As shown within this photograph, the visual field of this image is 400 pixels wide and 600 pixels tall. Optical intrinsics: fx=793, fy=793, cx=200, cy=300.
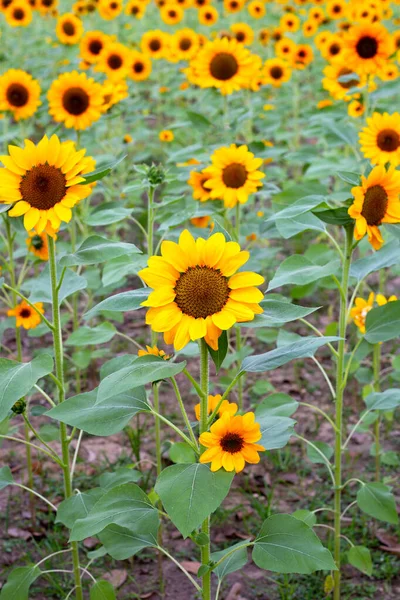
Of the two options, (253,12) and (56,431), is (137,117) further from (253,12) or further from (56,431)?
(253,12)

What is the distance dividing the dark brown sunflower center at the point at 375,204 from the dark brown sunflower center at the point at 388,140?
1.05m

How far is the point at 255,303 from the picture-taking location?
161 cm

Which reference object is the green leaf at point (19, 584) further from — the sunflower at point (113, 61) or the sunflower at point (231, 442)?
the sunflower at point (113, 61)

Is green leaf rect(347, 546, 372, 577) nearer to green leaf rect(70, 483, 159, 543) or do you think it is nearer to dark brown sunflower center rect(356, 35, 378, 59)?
green leaf rect(70, 483, 159, 543)

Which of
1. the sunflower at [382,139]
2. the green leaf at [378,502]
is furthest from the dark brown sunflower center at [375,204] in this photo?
the sunflower at [382,139]

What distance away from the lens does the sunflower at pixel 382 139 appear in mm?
2982

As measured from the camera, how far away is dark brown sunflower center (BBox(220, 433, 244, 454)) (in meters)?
1.76

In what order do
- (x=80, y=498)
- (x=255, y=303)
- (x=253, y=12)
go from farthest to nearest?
(x=253, y=12) < (x=80, y=498) < (x=255, y=303)

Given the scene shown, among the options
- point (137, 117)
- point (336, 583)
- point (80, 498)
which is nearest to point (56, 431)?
point (80, 498)

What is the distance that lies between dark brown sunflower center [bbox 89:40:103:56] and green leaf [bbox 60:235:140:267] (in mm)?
3484

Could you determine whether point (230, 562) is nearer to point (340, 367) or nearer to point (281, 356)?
point (340, 367)

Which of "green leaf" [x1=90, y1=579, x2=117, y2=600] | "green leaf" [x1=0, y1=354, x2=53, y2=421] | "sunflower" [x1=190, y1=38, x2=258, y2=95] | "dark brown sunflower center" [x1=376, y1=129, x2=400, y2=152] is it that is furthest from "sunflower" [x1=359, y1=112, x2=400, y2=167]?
"green leaf" [x1=90, y1=579, x2=117, y2=600]

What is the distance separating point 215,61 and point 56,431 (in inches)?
87.4

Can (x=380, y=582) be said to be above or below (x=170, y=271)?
below
